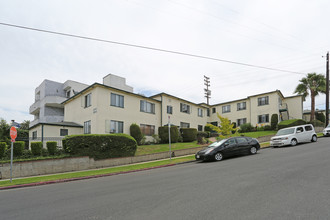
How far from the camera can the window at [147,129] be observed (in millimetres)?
24223

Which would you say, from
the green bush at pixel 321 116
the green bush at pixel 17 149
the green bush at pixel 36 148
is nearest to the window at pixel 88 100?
the green bush at pixel 36 148

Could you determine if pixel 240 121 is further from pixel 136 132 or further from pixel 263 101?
pixel 136 132

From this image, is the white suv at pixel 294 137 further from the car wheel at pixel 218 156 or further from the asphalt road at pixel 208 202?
the asphalt road at pixel 208 202

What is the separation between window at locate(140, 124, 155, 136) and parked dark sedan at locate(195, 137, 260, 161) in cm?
1119

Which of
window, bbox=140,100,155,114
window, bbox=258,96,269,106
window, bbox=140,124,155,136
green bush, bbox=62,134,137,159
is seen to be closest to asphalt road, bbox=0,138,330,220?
green bush, bbox=62,134,137,159

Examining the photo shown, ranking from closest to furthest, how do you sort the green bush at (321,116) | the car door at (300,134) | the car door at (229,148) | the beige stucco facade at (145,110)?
the car door at (229,148) < the car door at (300,134) < the beige stucco facade at (145,110) < the green bush at (321,116)

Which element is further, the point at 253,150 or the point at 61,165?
the point at 253,150

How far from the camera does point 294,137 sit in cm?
1730

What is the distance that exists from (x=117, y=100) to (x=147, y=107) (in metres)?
4.51

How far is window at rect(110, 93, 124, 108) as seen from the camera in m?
21.4

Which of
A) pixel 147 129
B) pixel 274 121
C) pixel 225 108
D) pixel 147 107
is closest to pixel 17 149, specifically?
pixel 147 129

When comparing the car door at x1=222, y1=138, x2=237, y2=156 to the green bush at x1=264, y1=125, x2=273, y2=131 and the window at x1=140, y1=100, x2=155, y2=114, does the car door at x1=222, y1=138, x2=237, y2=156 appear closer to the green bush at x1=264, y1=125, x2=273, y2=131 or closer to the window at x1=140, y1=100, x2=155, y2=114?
the window at x1=140, y1=100, x2=155, y2=114

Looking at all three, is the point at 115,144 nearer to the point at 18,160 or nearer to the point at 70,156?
the point at 70,156

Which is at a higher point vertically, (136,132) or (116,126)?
(116,126)
